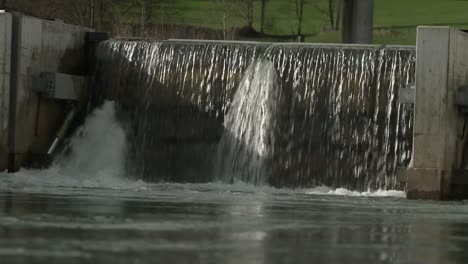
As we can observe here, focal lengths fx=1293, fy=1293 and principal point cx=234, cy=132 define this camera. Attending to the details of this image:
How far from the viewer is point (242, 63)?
2756 cm

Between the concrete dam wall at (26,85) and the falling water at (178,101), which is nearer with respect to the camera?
the concrete dam wall at (26,85)

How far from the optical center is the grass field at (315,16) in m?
80.6

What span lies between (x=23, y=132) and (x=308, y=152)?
19.3 ft

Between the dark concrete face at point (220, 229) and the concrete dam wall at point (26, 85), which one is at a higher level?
the concrete dam wall at point (26, 85)

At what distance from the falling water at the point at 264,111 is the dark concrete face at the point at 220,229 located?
441 centimetres

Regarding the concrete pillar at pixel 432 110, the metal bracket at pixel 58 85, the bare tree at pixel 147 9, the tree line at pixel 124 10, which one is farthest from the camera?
the bare tree at pixel 147 9

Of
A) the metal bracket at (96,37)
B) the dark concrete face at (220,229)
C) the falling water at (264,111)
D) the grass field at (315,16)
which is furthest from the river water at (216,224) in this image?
the grass field at (315,16)

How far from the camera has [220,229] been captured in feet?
45.0

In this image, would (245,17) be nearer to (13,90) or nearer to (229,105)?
(229,105)

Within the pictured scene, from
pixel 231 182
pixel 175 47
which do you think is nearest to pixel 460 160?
pixel 231 182

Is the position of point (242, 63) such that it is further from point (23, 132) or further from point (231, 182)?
point (23, 132)

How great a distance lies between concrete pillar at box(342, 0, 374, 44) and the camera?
35344mm

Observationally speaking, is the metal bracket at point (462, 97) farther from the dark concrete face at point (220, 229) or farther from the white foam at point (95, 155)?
the white foam at point (95, 155)

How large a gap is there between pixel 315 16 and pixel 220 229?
260 ft
